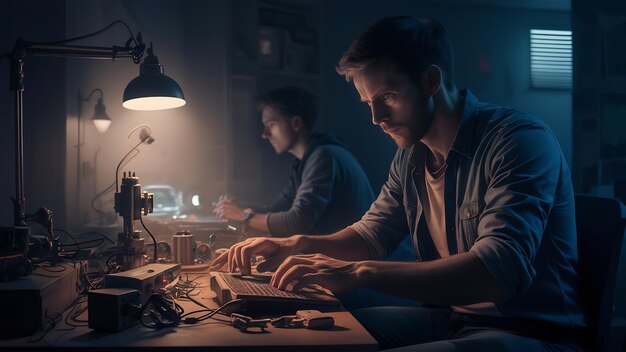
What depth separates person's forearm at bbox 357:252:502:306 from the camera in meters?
1.09

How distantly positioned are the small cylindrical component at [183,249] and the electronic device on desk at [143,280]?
1.56 ft

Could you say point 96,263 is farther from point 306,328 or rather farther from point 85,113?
point 85,113

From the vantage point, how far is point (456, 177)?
1.46 metres

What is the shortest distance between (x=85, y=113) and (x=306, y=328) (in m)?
2.22

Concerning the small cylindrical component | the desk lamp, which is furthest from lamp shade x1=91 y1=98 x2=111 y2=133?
the small cylindrical component

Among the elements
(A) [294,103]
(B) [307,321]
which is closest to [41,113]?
(A) [294,103]

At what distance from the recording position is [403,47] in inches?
57.8

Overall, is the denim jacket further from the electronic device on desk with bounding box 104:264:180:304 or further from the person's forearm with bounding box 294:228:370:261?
the electronic device on desk with bounding box 104:264:180:304

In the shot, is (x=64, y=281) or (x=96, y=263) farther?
(x=96, y=263)

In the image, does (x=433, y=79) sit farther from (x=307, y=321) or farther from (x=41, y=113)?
(x=41, y=113)

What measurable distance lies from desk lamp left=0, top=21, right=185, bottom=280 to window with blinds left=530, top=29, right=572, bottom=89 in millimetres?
3344

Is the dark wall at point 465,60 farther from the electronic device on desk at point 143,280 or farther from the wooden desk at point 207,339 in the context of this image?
the wooden desk at point 207,339

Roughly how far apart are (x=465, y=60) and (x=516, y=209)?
352 centimetres

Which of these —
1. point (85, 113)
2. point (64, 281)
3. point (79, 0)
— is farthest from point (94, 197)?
point (64, 281)
